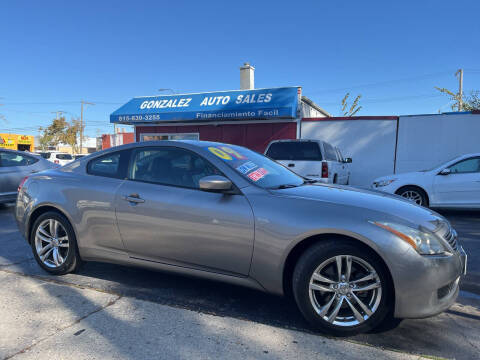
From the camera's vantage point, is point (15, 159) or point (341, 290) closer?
point (341, 290)

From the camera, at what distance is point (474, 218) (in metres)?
7.71

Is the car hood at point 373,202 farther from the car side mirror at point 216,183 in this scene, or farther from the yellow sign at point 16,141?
the yellow sign at point 16,141

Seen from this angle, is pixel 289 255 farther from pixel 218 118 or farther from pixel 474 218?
pixel 218 118

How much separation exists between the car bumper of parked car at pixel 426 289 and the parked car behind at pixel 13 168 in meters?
8.27

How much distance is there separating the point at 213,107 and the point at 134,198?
12420 mm

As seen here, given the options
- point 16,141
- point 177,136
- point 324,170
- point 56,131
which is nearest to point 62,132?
point 56,131

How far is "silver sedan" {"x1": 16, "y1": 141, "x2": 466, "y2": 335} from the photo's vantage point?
252 centimetres

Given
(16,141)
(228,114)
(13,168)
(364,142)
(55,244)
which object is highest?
(228,114)

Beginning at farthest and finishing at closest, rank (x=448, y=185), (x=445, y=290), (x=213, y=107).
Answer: (x=213, y=107) → (x=448, y=185) → (x=445, y=290)

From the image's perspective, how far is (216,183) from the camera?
2.92 m

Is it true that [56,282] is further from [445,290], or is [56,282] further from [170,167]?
[445,290]

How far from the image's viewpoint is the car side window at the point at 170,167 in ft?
10.8

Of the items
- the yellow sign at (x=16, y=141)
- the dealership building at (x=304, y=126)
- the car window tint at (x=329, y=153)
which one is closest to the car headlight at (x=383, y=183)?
the car window tint at (x=329, y=153)

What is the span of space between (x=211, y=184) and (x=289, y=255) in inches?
33.3
